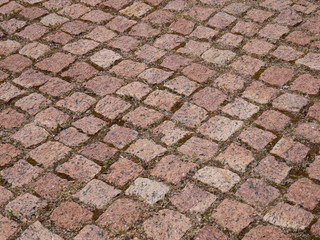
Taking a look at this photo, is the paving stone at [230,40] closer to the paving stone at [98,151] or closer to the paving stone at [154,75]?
the paving stone at [154,75]

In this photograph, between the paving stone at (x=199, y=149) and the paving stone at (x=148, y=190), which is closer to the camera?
the paving stone at (x=148, y=190)

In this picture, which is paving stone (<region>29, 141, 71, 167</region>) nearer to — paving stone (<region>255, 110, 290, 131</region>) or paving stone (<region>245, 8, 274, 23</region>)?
paving stone (<region>255, 110, 290, 131</region>)

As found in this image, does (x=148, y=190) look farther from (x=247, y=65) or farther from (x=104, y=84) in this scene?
(x=247, y=65)

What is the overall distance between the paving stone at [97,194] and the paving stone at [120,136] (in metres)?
0.41

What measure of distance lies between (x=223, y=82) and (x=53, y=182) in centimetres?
167

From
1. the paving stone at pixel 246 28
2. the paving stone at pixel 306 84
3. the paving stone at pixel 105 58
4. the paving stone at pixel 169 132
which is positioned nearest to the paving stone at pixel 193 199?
the paving stone at pixel 169 132

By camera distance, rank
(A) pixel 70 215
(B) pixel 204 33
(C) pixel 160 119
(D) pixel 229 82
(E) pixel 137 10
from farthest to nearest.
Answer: (E) pixel 137 10, (B) pixel 204 33, (D) pixel 229 82, (C) pixel 160 119, (A) pixel 70 215

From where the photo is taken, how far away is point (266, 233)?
300cm

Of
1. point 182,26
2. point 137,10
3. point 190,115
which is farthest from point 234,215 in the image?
point 137,10

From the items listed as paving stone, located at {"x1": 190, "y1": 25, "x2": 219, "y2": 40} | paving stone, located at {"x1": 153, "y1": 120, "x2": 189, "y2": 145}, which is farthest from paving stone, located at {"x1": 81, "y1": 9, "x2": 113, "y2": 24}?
paving stone, located at {"x1": 153, "y1": 120, "x2": 189, "y2": 145}

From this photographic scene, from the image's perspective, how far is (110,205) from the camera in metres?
3.24

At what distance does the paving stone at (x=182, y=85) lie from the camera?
4.12 metres

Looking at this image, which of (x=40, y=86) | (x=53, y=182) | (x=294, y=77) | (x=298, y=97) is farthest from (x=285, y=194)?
(x=40, y=86)

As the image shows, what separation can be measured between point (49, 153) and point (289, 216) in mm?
1773
